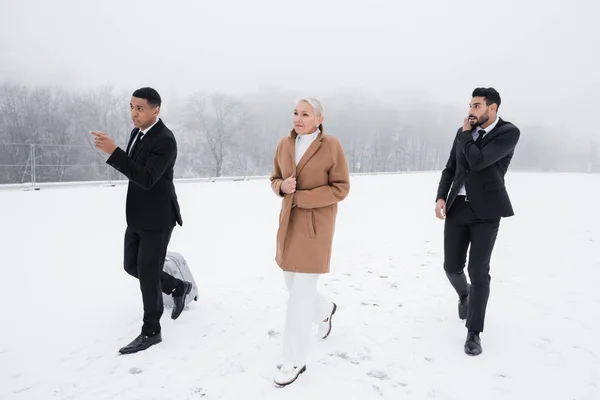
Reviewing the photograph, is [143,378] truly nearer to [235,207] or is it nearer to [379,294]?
[379,294]

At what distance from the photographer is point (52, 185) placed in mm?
16266

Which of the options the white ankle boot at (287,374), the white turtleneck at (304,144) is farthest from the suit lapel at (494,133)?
the white ankle boot at (287,374)

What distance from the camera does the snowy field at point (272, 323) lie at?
2.85 meters

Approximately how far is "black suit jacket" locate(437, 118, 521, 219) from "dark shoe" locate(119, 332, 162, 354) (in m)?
3.32

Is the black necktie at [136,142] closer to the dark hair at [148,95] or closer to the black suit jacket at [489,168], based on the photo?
the dark hair at [148,95]

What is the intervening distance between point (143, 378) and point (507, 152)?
12.4 feet

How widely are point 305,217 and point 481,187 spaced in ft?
5.91

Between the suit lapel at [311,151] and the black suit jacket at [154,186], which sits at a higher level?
the suit lapel at [311,151]

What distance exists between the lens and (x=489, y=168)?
11.2ft

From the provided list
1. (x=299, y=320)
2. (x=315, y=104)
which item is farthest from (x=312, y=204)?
(x=299, y=320)

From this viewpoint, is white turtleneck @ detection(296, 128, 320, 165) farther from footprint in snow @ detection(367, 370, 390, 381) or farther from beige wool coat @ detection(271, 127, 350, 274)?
footprint in snow @ detection(367, 370, 390, 381)

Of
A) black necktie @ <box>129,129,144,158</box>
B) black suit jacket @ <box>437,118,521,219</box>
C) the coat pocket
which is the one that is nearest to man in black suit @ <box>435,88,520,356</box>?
black suit jacket @ <box>437,118,521,219</box>

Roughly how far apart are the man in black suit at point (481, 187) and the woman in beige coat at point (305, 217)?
53.8 inches

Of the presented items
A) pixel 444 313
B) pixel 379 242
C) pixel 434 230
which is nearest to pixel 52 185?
pixel 379 242
